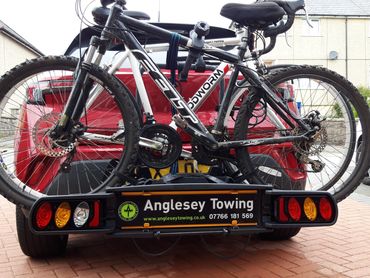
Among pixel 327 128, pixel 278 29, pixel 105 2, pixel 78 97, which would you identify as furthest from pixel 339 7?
pixel 78 97

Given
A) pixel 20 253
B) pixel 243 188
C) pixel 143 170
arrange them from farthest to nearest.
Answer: pixel 20 253 → pixel 143 170 → pixel 243 188

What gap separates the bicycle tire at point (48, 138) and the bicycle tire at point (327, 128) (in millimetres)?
798

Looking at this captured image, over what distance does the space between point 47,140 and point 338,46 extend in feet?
97.4

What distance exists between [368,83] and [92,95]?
29.5m

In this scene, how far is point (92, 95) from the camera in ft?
9.78

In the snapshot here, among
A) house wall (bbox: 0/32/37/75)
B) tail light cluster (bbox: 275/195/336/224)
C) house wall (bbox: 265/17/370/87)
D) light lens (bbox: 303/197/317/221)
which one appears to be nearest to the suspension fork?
tail light cluster (bbox: 275/195/336/224)

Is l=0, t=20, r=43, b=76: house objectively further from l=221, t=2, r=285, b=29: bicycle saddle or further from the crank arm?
l=221, t=2, r=285, b=29: bicycle saddle

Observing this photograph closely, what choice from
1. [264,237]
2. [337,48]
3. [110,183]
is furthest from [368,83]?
[110,183]

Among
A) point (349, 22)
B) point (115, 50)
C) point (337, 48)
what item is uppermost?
point (349, 22)

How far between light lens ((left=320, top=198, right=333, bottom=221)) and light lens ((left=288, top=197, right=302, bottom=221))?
0.15 meters

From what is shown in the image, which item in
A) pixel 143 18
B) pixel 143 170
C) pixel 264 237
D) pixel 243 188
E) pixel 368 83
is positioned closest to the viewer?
pixel 243 188

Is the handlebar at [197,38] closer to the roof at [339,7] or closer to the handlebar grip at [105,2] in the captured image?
the handlebar grip at [105,2]

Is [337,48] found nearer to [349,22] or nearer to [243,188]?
[349,22]

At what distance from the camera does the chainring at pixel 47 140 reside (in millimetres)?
2865
